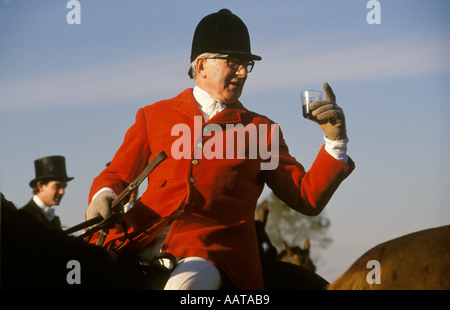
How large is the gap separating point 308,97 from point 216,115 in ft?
1.99

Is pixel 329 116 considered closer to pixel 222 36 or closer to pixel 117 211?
pixel 222 36

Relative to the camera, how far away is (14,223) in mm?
3312

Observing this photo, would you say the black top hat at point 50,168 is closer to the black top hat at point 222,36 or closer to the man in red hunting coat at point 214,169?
the man in red hunting coat at point 214,169

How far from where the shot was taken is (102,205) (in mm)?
3656

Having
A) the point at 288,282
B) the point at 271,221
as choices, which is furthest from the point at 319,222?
the point at 288,282

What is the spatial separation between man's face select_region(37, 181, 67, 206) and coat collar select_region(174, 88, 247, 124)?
4.83 metres

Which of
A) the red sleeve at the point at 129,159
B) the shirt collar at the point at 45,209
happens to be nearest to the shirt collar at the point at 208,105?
the red sleeve at the point at 129,159

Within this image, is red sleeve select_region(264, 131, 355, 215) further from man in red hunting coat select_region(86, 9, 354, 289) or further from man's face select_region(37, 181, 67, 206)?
man's face select_region(37, 181, 67, 206)

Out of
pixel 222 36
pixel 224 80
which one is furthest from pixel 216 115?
pixel 222 36

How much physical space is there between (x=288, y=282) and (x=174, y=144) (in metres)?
1.13

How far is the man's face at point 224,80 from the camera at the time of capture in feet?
13.0

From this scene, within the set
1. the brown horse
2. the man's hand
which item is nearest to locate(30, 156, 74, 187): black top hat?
the man's hand

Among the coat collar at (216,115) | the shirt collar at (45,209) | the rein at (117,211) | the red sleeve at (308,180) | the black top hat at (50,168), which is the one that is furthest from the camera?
the black top hat at (50,168)
